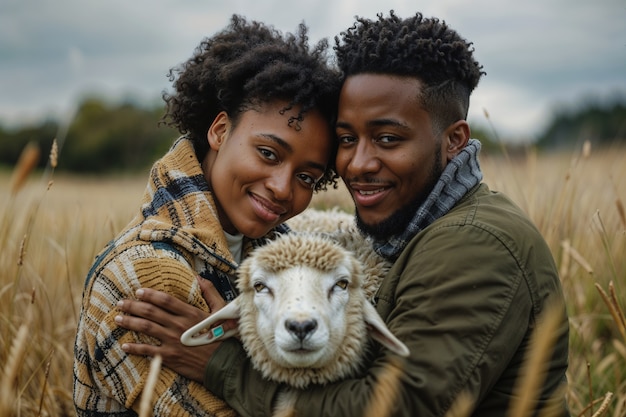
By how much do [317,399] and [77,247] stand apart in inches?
148

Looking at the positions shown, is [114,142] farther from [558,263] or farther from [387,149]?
[387,149]

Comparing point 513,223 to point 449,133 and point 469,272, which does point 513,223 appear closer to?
point 469,272

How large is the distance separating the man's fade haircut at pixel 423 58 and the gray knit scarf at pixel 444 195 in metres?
0.23

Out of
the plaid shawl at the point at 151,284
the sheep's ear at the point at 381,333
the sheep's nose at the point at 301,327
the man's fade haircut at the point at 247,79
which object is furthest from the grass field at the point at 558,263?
the sheep's nose at the point at 301,327

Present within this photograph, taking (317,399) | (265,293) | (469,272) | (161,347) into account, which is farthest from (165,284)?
(469,272)

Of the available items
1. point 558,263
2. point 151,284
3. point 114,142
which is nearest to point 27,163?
point 151,284

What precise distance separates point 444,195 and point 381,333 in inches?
32.1

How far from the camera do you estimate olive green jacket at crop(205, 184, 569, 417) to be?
7.61 ft

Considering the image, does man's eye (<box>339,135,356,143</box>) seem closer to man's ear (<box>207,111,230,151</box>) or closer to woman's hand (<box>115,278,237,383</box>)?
man's ear (<box>207,111,230,151</box>)

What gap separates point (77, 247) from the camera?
5609mm

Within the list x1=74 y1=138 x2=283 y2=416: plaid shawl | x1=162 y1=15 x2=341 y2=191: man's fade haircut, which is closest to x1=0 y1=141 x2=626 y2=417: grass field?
x1=74 y1=138 x2=283 y2=416: plaid shawl

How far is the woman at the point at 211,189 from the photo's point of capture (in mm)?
2783

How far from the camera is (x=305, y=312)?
7.68 feet

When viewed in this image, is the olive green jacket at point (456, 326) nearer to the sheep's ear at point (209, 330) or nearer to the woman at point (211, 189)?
the sheep's ear at point (209, 330)
